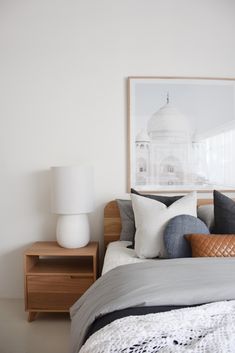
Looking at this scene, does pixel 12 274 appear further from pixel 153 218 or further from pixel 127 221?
pixel 153 218

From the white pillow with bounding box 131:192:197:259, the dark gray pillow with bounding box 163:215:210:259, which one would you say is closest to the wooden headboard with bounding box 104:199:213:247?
the white pillow with bounding box 131:192:197:259

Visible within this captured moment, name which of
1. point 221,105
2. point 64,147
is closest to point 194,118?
point 221,105

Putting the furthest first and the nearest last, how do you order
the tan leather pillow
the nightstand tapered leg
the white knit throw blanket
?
1. the nightstand tapered leg
2. the tan leather pillow
3. the white knit throw blanket

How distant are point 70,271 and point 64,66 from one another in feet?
5.56

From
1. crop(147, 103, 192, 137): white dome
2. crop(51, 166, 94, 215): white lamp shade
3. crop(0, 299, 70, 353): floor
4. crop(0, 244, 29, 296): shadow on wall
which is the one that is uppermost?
crop(147, 103, 192, 137): white dome

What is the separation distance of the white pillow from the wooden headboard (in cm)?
38

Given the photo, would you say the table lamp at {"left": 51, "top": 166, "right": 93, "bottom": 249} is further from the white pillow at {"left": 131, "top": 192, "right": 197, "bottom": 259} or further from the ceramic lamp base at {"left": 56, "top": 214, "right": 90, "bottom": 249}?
the white pillow at {"left": 131, "top": 192, "right": 197, "bottom": 259}

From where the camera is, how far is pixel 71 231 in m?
2.27

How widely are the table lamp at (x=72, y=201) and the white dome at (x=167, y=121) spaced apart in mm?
714

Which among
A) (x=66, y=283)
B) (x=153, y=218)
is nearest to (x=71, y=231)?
(x=66, y=283)

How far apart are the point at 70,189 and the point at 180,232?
84cm

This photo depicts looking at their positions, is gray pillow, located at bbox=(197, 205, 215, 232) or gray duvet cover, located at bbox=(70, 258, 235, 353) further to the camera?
gray pillow, located at bbox=(197, 205, 215, 232)

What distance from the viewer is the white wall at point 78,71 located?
2.54 metres

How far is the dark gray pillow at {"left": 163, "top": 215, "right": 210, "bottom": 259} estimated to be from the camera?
6.06 ft
